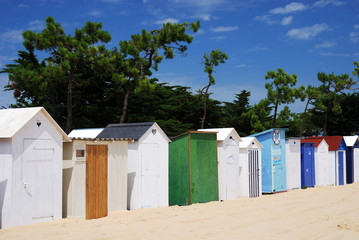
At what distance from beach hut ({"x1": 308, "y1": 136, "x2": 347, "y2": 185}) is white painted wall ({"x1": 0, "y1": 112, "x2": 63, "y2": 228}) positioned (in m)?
15.2

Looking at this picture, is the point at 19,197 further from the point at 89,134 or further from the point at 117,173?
the point at 89,134

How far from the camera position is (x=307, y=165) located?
19.7m

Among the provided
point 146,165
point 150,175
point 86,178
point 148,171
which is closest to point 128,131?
point 146,165

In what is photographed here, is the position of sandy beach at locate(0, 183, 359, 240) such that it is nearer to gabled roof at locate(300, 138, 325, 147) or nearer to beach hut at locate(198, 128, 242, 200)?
beach hut at locate(198, 128, 242, 200)

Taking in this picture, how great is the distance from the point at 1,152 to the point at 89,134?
18.5ft

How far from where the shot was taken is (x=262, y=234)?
8773 mm

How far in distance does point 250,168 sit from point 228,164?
1.53m

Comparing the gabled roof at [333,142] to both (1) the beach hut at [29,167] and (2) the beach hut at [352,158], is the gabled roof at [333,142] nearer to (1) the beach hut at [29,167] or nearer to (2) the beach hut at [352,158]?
(2) the beach hut at [352,158]

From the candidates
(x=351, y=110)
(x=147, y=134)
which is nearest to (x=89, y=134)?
(x=147, y=134)

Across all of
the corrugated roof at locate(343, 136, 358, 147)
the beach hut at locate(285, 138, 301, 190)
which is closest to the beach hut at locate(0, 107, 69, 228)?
the beach hut at locate(285, 138, 301, 190)

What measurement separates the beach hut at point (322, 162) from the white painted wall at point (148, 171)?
9.72 meters

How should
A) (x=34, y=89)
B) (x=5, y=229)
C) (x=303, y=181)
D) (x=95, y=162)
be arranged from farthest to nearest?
(x=34, y=89) → (x=303, y=181) → (x=95, y=162) → (x=5, y=229)

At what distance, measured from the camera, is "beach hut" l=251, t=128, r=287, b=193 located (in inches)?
677

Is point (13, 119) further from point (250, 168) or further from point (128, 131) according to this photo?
point (250, 168)
